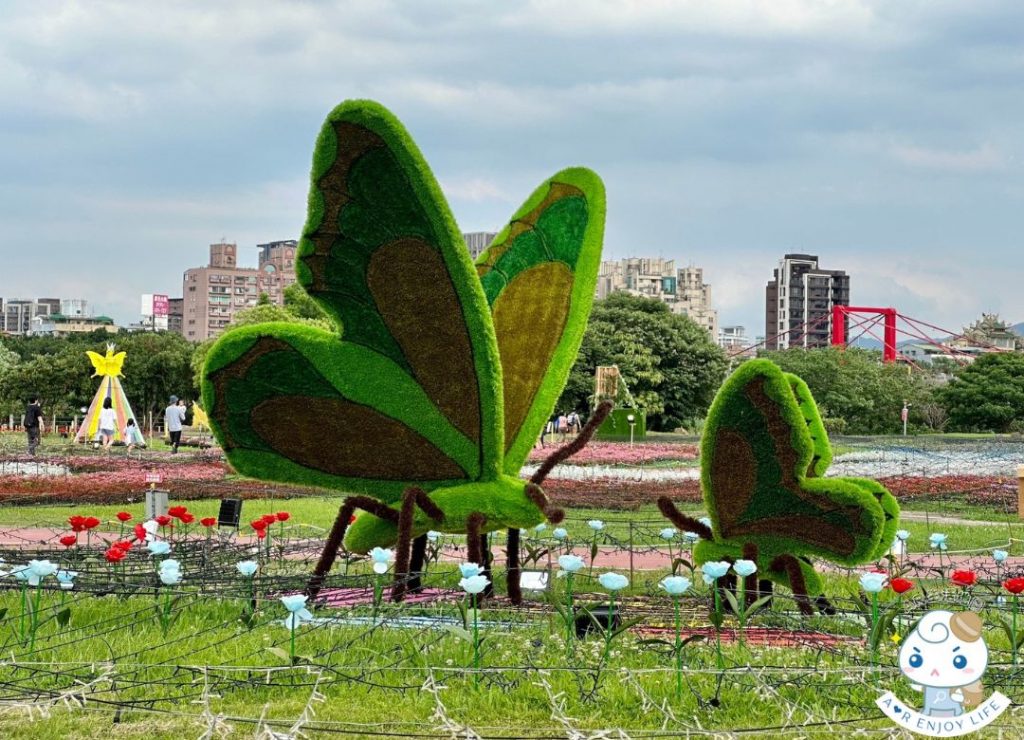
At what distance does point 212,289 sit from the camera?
6703 inches

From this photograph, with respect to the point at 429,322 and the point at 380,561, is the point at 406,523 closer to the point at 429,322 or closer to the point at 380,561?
the point at 429,322

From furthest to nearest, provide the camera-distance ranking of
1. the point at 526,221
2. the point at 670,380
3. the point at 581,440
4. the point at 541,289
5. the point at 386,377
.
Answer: the point at 670,380
the point at 526,221
the point at 541,289
the point at 581,440
the point at 386,377

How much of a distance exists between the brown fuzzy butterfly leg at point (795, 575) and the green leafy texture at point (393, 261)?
209 centimetres

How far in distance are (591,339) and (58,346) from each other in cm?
4907

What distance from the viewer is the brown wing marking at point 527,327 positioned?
32.0 ft

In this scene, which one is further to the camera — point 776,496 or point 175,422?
point 175,422

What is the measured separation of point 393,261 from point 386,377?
0.88 metres

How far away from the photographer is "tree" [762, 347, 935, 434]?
175 feet

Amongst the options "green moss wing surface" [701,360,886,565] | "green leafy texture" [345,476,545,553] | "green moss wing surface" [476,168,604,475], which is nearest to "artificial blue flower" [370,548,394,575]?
"green leafy texture" [345,476,545,553]

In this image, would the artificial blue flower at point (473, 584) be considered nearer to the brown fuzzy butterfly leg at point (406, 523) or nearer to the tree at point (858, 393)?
the brown fuzzy butterfly leg at point (406, 523)

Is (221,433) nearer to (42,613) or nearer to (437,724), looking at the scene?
(42,613)

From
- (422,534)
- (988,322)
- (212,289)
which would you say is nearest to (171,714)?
(422,534)

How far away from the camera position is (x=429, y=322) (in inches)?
353

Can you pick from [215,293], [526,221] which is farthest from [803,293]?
[526,221]
